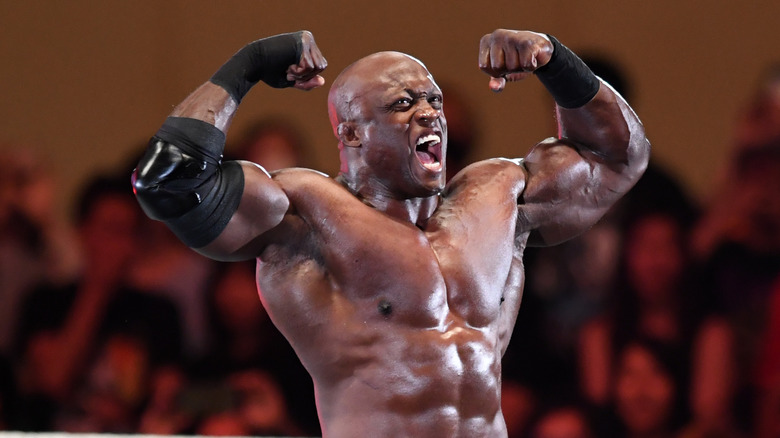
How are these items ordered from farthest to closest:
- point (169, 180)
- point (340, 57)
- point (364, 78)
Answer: point (340, 57) → point (364, 78) → point (169, 180)

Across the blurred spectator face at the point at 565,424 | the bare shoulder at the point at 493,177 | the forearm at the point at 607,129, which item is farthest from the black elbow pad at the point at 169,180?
the blurred spectator face at the point at 565,424

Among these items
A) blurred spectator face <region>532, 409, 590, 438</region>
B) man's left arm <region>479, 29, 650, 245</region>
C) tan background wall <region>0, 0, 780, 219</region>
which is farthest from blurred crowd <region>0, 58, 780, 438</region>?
man's left arm <region>479, 29, 650, 245</region>

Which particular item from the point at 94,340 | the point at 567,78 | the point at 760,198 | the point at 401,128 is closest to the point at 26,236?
the point at 94,340

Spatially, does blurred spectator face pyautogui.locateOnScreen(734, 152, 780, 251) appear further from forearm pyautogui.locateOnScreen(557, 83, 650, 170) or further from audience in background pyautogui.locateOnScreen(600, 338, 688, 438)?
forearm pyautogui.locateOnScreen(557, 83, 650, 170)

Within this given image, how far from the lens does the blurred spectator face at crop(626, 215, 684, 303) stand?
3779mm

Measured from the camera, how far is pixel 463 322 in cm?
180

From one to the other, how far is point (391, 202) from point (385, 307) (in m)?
0.22

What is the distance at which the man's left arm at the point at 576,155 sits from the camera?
1947 mm

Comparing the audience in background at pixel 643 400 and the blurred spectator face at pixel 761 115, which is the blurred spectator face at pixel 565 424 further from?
the blurred spectator face at pixel 761 115

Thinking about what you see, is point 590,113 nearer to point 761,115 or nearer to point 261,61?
point 261,61

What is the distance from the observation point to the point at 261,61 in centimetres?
182

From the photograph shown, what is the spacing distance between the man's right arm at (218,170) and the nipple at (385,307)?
0.77 ft

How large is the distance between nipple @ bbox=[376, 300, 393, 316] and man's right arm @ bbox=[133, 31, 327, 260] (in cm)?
23

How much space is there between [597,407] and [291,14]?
76.0 inches
